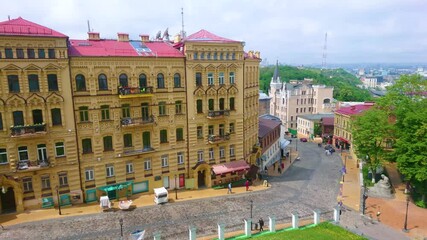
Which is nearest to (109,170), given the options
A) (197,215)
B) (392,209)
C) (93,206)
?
(93,206)

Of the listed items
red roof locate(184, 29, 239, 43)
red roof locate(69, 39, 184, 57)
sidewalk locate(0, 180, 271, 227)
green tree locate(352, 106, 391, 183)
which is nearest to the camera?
sidewalk locate(0, 180, 271, 227)

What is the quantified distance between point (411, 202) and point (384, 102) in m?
14.8

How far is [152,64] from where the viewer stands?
125 feet

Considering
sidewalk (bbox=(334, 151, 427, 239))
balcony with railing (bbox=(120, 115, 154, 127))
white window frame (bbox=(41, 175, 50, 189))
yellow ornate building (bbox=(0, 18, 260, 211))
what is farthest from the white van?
sidewalk (bbox=(334, 151, 427, 239))

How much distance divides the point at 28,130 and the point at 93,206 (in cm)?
1091

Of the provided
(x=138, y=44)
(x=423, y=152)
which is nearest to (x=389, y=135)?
(x=423, y=152)

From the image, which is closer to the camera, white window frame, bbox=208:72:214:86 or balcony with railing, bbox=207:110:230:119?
white window frame, bbox=208:72:214:86

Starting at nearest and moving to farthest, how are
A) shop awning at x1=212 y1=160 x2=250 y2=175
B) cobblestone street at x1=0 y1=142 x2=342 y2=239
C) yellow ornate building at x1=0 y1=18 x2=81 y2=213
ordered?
cobblestone street at x1=0 y1=142 x2=342 y2=239
yellow ornate building at x1=0 y1=18 x2=81 y2=213
shop awning at x1=212 y1=160 x2=250 y2=175

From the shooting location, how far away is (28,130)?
3247 cm

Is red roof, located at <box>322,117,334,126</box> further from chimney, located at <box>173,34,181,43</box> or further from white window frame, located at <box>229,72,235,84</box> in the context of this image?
chimney, located at <box>173,34,181,43</box>

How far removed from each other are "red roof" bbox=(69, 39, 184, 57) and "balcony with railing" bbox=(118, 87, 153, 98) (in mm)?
3979

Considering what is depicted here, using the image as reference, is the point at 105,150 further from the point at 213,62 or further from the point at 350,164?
the point at 350,164

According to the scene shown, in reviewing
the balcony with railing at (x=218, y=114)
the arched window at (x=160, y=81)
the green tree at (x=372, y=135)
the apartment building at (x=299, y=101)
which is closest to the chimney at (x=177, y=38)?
the arched window at (x=160, y=81)

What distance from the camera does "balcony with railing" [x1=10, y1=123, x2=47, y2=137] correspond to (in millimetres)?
31875
